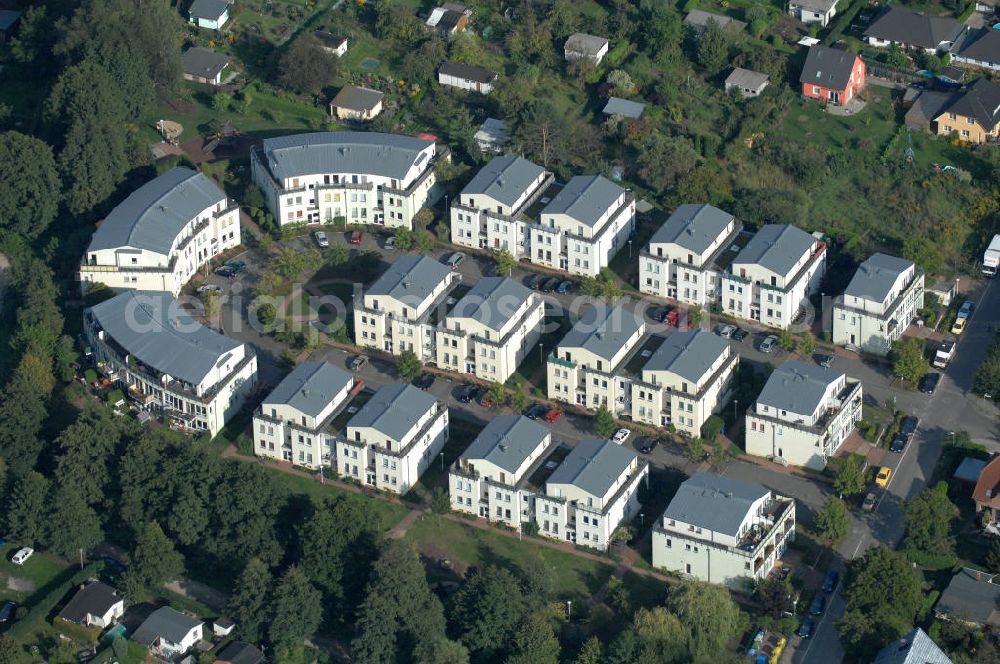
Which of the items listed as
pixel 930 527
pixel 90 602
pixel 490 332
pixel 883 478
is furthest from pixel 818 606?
pixel 90 602

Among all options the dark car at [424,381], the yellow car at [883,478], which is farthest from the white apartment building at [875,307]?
the dark car at [424,381]

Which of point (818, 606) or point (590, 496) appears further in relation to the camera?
point (590, 496)

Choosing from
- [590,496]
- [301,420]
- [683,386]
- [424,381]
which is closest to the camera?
[590,496]

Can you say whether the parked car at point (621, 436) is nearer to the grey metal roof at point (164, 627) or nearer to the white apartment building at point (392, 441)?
the white apartment building at point (392, 441)

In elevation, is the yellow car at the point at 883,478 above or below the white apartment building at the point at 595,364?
below

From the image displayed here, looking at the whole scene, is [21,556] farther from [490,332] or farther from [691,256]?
[691,256]

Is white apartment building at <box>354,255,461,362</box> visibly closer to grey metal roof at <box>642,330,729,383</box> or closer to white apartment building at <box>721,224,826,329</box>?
grey metal roof at <box>642,330,729,383</box>

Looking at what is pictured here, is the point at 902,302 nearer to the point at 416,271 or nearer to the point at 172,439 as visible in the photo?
the point at 416,271

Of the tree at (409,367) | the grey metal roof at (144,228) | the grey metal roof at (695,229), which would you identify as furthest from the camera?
the grey metal roof at (695,229)
